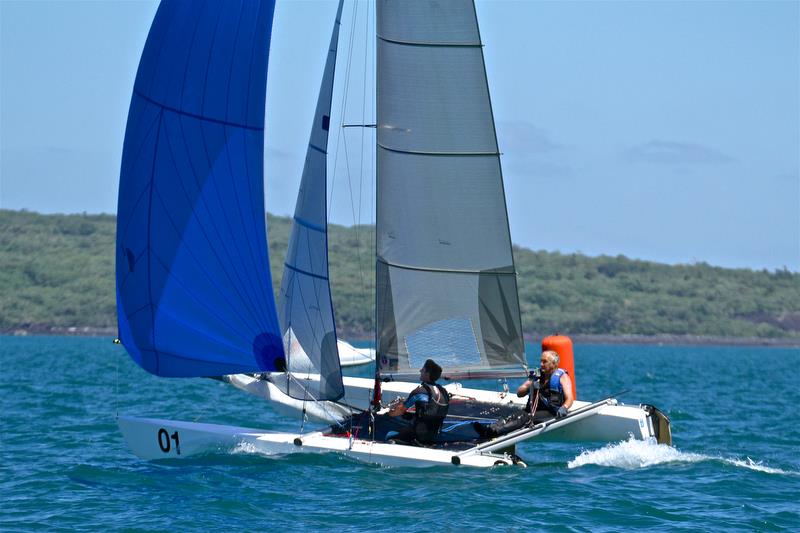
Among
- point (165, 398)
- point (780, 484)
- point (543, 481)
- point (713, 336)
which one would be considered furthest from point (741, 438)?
point (713, 336)

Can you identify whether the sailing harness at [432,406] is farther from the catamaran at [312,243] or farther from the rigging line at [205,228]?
the rigging line at [205,228]

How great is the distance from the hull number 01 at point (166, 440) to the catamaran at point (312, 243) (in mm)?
28

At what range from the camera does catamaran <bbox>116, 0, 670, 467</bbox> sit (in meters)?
14.5

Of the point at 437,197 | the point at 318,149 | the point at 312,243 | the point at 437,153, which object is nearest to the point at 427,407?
the point at 312,243

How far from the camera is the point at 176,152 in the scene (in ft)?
47.5

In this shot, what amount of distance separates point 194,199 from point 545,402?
4.89 metres

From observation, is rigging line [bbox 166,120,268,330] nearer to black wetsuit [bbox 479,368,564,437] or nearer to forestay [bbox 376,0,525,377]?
forestay [bbox 376,0,525,377]

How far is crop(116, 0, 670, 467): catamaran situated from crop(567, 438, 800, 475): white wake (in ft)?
0.64

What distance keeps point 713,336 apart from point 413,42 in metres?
115

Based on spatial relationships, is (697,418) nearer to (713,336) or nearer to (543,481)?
(543,481)

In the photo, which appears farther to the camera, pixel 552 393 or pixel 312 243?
pixel 312 243

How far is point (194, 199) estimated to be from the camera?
14.5m

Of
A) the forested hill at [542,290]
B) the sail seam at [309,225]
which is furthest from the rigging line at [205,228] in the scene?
the forested hill at [542,290]

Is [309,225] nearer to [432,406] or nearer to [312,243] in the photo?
[312,243]
